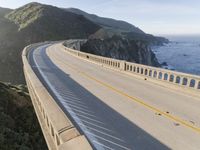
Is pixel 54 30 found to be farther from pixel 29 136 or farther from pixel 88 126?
pixel 88 126

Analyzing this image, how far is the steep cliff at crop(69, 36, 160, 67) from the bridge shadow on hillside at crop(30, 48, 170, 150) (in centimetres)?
4526

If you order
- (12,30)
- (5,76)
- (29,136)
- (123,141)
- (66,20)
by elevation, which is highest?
(66,20)

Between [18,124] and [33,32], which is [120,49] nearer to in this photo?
[33,32]

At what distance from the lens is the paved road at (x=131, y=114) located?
231 inches

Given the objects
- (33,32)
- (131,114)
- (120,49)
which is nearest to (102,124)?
(131,114)

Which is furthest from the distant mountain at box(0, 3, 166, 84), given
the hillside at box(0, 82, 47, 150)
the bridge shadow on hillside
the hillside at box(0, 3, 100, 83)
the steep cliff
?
the bridge shadow on hillside

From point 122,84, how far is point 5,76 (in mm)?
41960

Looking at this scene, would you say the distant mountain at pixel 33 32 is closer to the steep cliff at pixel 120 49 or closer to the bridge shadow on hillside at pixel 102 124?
the steep cliff at pixel 120 49

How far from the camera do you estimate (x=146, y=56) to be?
281ft

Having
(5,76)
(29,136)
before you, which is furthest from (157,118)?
(5,76)

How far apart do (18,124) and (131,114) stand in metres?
8.67

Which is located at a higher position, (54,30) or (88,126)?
(54,30)

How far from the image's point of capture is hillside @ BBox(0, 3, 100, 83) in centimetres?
5178

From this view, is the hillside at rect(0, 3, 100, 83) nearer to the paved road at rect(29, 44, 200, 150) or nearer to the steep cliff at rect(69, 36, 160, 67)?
the steep cliff at rect(69, 36, 160, 67)
